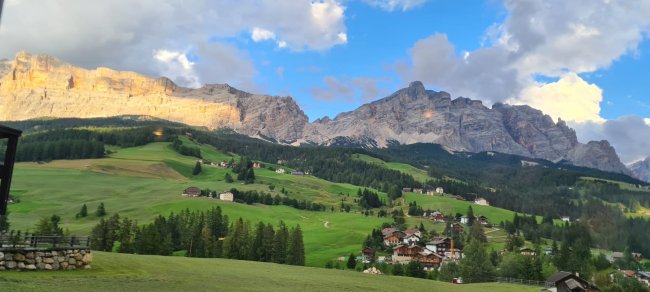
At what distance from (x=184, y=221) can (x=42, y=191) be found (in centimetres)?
8797

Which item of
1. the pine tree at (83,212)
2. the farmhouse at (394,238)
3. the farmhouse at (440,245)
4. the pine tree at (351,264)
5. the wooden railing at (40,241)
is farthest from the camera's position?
the farmhouse at (440,245)

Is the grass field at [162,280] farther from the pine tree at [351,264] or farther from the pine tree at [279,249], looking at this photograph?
the pine tree at [351,264]

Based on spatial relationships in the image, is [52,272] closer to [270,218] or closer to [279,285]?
[279,285]

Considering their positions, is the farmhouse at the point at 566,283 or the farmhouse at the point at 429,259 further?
the farmhouse at the point at 429,259

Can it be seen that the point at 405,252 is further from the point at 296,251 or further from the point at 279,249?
the point at 279,249

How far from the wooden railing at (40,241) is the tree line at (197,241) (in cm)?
5953

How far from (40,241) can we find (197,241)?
77758mm

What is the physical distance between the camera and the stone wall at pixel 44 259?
121 ft

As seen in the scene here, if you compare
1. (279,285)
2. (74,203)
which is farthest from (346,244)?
(279,285)

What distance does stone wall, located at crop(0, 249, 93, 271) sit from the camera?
37.0 meters

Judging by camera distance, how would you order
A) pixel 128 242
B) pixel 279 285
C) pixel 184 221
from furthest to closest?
1. pixel 184 221
2. pixel 128 242
3. pixel 279 285

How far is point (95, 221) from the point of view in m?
149

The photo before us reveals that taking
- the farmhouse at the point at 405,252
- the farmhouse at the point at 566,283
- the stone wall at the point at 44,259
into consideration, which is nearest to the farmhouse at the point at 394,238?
the farmhouse at the point at 405,252

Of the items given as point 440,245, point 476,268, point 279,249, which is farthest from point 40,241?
point 440,245
